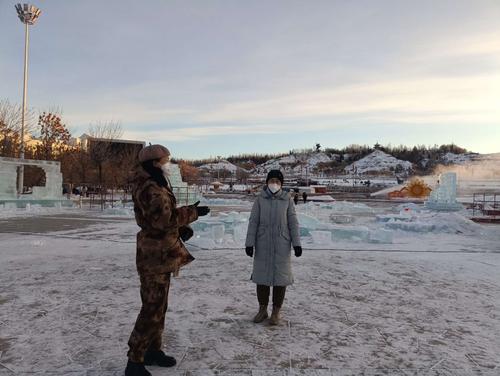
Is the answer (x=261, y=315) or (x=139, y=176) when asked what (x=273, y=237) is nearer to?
(x=261, y=315)

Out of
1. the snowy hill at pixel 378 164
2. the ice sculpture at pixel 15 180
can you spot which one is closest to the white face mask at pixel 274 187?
the ice sculpture at pixel 15 180

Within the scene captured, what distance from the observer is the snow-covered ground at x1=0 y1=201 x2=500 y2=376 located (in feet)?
11.0

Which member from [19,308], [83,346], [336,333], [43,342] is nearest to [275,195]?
[336,333]

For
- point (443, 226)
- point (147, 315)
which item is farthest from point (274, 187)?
point (443, 226)

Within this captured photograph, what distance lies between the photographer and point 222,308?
4730 millimetres

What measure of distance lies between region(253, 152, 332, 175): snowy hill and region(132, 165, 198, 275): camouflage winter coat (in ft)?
413

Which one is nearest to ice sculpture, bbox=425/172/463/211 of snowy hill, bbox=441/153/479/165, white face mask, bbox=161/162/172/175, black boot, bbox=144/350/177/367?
black boot, bbox=144/350/177/367

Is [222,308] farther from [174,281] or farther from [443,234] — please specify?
[443,234]

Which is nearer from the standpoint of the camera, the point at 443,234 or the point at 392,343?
the point at 392,343

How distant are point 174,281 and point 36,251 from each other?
13.4 feet

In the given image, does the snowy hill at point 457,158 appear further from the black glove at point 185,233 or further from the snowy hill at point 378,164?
the black glove at point 185,233

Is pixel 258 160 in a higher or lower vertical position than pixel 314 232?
higher

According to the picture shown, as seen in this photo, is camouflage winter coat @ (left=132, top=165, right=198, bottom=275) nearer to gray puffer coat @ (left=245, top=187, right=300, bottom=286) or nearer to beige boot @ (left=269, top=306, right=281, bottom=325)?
gray puffer coat @ (left=245, top=187, right=300, bottom=286)

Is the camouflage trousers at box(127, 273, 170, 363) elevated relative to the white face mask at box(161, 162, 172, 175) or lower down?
lower down
